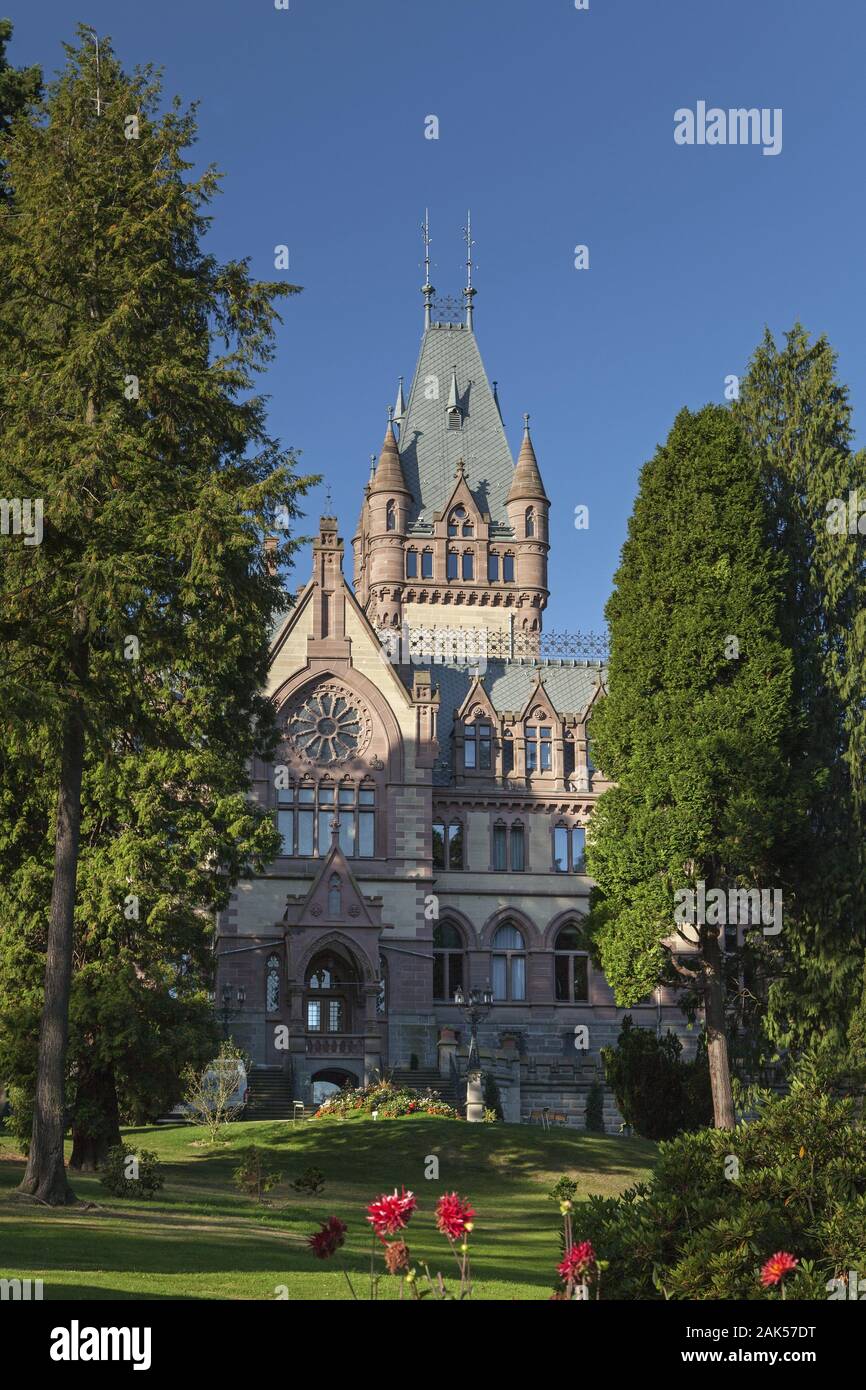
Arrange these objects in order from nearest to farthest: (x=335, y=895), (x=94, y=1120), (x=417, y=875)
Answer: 1. (x=94, y=1120)
2. (x=335, y=895)
3. (x=417, y=875)

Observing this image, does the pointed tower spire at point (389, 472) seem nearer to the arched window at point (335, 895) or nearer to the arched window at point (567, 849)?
the arched window at point (567, 849)

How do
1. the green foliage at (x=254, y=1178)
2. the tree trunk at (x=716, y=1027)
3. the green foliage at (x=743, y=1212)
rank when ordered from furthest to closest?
1. the tree trunk at (x=716, y=1027)
2. the green foliage at (x=254, y=1178)
3. the green foliage at (x=743, y=1212)

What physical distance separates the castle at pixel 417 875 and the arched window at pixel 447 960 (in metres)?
0.08

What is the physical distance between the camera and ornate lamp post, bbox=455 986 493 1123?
150 feet

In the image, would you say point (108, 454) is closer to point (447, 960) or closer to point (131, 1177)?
point (131, 1177)

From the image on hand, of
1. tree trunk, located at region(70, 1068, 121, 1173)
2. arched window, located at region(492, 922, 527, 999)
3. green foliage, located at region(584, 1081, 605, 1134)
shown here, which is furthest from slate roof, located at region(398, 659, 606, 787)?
tree trunk, located at region(70, 1068, 121, 1173)

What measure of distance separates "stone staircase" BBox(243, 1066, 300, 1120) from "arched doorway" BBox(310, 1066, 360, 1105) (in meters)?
1.18

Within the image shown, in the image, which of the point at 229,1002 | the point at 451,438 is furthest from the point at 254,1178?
the point at 451,438

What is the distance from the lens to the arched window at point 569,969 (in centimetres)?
6219

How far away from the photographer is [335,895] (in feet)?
187

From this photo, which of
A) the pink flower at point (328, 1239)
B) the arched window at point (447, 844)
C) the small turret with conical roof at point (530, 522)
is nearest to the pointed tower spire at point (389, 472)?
the small turret with conical roof at point (530, 522)

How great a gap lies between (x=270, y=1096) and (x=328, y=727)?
49.3ft
